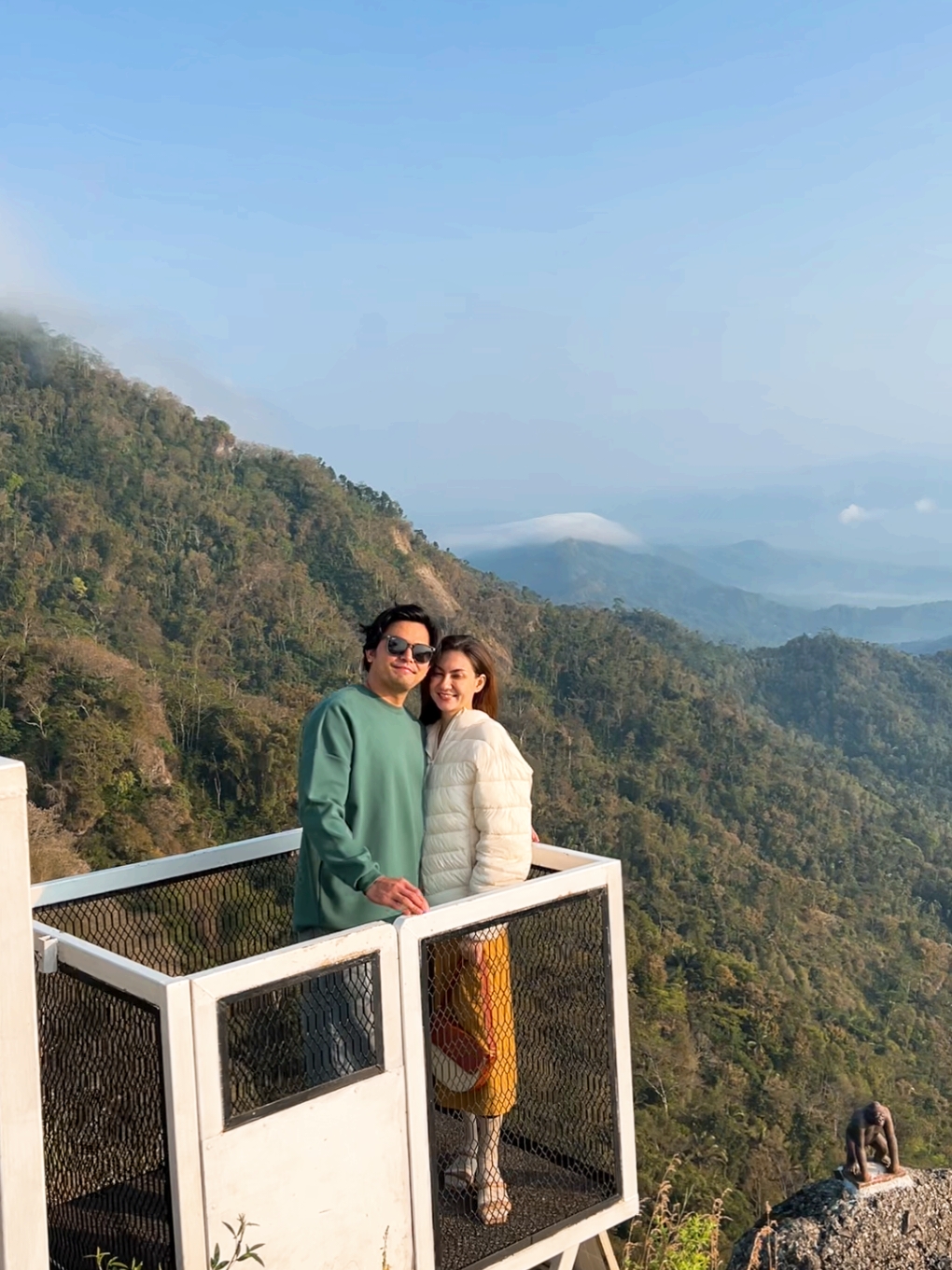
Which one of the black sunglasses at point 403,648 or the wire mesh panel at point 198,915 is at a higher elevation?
the black sunglasses at point 403,648

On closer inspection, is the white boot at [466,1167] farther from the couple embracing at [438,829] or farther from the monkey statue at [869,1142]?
the monkey statue at [869,1142]

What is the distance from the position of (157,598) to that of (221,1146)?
3258cm

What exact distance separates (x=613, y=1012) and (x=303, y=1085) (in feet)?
2.59

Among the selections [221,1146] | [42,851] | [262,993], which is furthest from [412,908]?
[42,851]

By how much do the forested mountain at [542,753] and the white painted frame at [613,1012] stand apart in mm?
11772

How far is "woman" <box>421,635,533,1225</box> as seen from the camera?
9.62ft

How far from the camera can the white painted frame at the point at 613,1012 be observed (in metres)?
2.65

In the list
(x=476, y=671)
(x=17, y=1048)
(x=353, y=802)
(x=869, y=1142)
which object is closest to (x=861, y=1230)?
(x=869, y=1142)

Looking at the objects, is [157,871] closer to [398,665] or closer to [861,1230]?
[398,665]

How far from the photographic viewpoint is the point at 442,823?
3.08m

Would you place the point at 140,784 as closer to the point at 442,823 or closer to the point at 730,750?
the point at 442,823

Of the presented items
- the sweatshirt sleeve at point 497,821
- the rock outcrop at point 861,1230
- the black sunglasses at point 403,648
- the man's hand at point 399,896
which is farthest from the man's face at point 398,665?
the rock outcrop at point 861,1230

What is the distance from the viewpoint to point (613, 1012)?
321 centimetres

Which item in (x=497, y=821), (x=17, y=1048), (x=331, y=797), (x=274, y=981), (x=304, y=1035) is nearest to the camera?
(x=17, y=1048)
